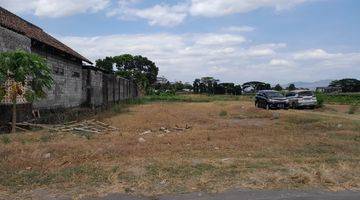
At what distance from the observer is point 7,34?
1656 centimetres

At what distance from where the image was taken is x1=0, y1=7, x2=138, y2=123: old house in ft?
58.3

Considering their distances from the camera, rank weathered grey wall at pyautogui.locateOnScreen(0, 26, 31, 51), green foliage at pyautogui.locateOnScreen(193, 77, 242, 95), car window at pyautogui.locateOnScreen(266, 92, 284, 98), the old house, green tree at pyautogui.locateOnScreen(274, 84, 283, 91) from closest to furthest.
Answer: weathered grey wall at pyautogui.locateOnScreen(0, 26, 31, 51) → the old house → car window at pyautogui.locateOnScreen(266, 92, 284, 98) → green tree at pyautogui.locateOnScreen(274, 84, 283, 91) → green foliage at pyautogui.locateOnScreen(193, 77, 242, 95)

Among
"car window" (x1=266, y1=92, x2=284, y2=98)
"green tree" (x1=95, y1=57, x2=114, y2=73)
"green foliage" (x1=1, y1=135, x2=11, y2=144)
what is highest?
"green tree" (x1=95, y1=57, x2=114, y2=73)

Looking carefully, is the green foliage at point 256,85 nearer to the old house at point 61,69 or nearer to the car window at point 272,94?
the car window at point 272,94

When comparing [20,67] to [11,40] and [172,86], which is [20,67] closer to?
[11,40]

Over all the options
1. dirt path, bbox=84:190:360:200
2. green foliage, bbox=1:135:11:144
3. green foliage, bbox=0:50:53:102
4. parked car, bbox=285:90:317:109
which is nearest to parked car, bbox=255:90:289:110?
parked car, bbox=285:90:317:109

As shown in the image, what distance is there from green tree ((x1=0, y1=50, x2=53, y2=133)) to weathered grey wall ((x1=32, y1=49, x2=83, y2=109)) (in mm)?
4511

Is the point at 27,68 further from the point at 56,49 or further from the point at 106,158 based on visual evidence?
the point at 56,49

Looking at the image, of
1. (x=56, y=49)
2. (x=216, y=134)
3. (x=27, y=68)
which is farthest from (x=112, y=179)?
(x=56, y=49)

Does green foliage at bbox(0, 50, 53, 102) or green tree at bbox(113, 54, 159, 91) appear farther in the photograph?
green tree at bbox(113, 54, 159, 91)

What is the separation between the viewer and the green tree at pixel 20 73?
14.9m

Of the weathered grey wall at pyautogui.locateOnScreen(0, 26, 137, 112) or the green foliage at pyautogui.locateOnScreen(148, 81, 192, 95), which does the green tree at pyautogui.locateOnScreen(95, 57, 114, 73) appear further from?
the weathered grey wall at pyautogui.locateOnScreen(0, 26, 137, 112)

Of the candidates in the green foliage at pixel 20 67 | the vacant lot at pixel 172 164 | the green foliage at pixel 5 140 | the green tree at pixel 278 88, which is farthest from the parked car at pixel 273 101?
the green tree at pixel 278 88

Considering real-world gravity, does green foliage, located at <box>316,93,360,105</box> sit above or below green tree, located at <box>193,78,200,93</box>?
below
